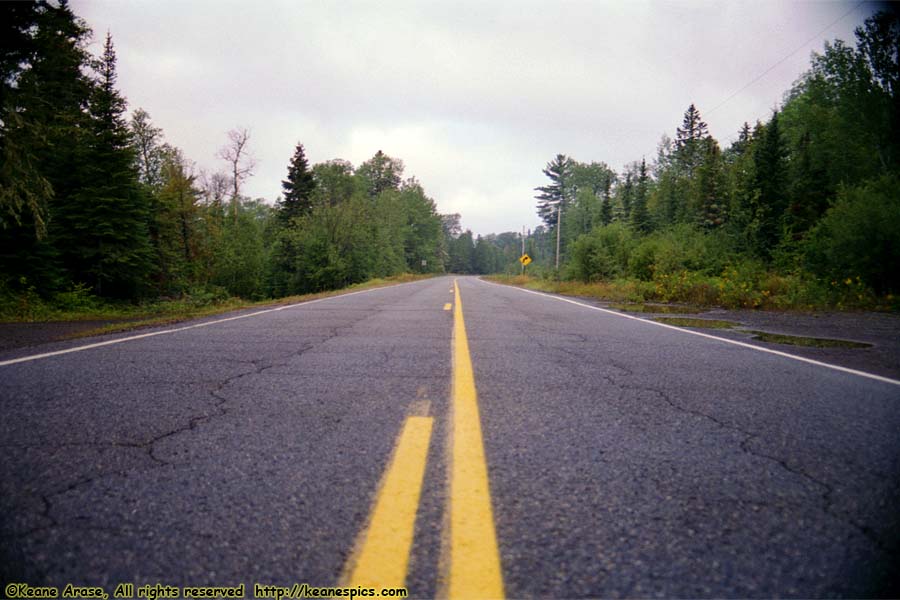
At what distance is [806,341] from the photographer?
6195 millimetres

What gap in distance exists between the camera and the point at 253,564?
4.21 ft

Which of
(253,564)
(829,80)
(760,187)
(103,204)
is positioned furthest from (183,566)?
(829,80)

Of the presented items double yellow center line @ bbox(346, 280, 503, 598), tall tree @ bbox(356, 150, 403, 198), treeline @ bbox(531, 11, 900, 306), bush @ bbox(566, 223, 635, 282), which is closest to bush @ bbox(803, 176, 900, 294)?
treeline @ bbox(531, 11, 900, 306)

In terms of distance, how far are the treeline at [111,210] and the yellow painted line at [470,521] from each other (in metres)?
15.2

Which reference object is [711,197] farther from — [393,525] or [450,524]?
[393,525]

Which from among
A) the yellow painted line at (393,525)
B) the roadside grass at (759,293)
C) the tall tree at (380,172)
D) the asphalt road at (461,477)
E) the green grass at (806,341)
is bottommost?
the green grass at (806,341)

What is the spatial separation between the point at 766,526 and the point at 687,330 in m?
6.26

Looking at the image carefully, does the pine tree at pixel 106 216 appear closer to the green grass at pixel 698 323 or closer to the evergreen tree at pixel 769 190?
the green grass at pixel 698 323

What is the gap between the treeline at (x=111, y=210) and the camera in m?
12.7

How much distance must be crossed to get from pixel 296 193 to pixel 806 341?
43.6 m

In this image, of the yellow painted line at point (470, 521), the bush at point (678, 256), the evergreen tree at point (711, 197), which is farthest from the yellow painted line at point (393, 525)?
the evergreen tree at point (711, 197)

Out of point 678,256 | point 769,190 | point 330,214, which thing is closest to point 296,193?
point 330,214

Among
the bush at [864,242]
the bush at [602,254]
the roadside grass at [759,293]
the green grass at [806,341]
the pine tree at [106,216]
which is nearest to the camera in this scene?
the green grass at [806,341]

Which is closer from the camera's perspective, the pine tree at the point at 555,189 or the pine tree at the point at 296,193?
the pine tree at the point at 296,193
